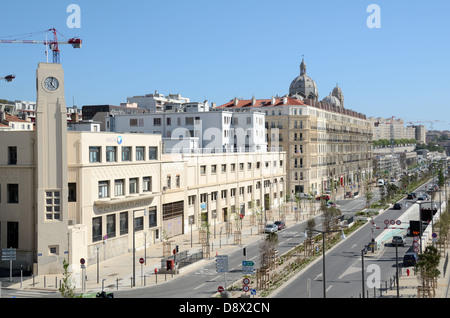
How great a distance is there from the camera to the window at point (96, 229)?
5430 centimetres

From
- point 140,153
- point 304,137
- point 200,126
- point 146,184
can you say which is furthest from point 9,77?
point 146,184

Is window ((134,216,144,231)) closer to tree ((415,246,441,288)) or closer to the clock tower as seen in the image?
the clock tower

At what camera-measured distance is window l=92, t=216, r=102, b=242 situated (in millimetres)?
54303

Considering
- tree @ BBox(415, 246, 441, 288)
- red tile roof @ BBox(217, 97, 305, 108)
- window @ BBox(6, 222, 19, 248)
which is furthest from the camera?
red tile roof @ BBox(217, 97, 305, 108)

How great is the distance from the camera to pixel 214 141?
3920 inches

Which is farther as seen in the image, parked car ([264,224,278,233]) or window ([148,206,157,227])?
parked car ([264,224,278,233])

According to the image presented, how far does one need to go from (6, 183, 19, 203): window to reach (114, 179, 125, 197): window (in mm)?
10655

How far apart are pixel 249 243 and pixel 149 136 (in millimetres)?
18685

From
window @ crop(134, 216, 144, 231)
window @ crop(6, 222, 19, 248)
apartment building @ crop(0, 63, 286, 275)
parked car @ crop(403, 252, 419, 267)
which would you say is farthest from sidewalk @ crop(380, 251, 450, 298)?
window @ crop(6, 222, 19, 248)

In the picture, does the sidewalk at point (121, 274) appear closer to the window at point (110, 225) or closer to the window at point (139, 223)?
the window at point (139, 223)

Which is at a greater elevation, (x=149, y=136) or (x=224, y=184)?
(x=149, y=136)

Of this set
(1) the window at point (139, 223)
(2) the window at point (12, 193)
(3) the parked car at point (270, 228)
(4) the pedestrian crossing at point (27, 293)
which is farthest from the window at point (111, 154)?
(3) the parked car at point (270, 228)
